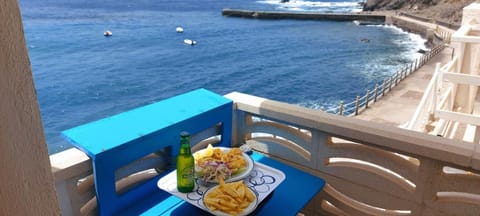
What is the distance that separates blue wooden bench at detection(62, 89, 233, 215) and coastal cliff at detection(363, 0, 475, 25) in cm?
4547

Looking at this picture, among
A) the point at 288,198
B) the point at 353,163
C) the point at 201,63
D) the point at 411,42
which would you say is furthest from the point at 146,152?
the point at 411,42

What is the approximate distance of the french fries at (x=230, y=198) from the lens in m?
1.88

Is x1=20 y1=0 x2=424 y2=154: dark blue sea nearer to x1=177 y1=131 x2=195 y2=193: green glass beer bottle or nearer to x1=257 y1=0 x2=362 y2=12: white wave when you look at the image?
x1=177 y1=131 x2=195 y2=193: green glass beer bottle

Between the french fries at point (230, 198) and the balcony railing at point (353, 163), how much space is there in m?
0.70

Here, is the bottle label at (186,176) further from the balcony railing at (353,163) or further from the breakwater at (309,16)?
the breakwater at (309,16)

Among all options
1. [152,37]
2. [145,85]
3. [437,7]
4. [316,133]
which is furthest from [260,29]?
[316,133]

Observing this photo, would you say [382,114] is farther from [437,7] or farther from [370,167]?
[437,7]

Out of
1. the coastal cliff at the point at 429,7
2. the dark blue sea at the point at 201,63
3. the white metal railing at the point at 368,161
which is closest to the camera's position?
the white metal railing at the point at 368,161

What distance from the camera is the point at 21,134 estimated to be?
2.59ft

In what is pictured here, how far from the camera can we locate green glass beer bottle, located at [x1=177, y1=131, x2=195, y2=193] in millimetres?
2031

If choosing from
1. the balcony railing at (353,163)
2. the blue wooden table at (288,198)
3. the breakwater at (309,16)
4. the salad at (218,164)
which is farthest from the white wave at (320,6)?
the salad at (218,164)

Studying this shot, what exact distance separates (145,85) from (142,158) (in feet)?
87.9

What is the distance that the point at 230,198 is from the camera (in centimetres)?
192

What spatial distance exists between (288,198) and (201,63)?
32490mm
